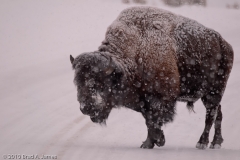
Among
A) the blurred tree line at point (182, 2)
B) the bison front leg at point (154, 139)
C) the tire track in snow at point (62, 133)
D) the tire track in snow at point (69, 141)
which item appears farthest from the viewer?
the blurred tree line at point (182, 2)

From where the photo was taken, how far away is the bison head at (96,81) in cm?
646

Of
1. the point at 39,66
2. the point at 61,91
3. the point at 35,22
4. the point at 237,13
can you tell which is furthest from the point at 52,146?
the point at 237,13

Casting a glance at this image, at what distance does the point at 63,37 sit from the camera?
18203 mm

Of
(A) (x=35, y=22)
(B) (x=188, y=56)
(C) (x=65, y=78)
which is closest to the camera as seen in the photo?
(B) (x=188, y=56)

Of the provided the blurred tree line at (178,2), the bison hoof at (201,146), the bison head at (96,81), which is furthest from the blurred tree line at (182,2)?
the bison head at (96,81)

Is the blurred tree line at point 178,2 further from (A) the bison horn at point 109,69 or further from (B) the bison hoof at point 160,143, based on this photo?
(A) the bison horn at point 109,69

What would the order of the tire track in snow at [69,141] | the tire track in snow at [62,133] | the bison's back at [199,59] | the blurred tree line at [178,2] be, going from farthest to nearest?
the blurred tree line at [178,2]
the bison's back at [199,59]
the tire track in snow at [62,133]
the tire track in snow at [69,141]

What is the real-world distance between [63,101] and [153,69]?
14.7ft

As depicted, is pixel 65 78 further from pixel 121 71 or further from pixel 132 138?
pixel 121 71

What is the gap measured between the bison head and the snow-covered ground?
0.75 metres

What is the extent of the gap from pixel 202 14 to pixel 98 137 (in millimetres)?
16683

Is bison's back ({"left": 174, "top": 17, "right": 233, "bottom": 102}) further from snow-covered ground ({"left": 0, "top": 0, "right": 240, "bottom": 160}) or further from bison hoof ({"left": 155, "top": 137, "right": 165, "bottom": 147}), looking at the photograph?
snow-covered ground ({"left": 0, "top": 0, "right": 240, "bottom": 160})

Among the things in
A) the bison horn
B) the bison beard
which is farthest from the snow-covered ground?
the bison horn

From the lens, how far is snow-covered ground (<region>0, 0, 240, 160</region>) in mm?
7207
